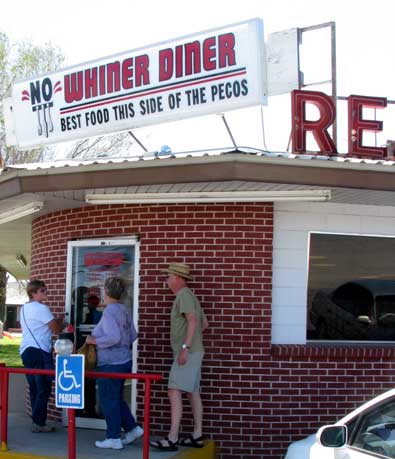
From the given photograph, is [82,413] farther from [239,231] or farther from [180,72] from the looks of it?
[180,72]

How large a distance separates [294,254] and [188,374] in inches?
73.3

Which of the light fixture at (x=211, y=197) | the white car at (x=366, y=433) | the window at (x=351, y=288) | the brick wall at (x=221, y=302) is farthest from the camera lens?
the window at (x=351, y=288)

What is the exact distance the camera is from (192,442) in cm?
765

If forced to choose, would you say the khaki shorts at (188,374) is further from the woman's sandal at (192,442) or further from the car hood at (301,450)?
the car hood at (301,450)

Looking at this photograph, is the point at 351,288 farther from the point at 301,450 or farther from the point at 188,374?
the point at 301,450

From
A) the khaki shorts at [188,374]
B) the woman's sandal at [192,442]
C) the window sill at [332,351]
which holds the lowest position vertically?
the woman's sandal at [192,442]

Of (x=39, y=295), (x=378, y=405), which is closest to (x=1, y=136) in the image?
(x=39, y=295)

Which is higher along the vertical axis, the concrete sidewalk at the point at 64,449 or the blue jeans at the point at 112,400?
the blue jeans at the point at 112,400

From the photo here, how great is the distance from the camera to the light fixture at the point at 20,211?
28.4 feet

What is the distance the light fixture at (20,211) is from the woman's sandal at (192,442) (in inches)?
119

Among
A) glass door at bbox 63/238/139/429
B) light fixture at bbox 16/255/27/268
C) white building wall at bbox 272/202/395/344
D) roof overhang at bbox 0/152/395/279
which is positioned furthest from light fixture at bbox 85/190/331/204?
light fixture at bbox 16/255/27/268

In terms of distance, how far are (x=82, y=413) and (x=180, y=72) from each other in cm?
407

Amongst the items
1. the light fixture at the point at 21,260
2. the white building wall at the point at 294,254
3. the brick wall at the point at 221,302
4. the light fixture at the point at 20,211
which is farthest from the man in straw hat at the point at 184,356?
the light fixture at the point at 21,260

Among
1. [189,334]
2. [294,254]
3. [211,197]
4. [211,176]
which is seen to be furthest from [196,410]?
[211,176]
